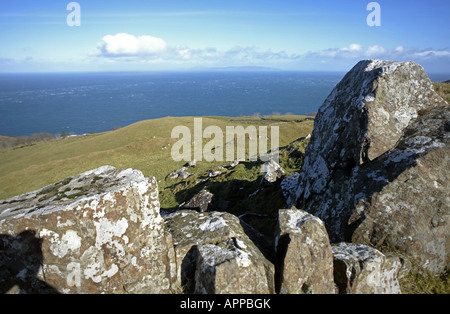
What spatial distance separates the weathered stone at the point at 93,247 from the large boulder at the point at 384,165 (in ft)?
19.7

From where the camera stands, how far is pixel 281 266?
18.3ft

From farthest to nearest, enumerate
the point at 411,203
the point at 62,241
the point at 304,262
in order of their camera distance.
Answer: the point at 411,203 < the point at 304,262 < the point at 62,241

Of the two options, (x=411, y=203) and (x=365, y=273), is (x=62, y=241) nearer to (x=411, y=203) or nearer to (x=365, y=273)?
(x=365, y=273)

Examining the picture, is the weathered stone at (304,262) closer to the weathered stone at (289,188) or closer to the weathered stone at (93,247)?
the weathered stone at (93,247)

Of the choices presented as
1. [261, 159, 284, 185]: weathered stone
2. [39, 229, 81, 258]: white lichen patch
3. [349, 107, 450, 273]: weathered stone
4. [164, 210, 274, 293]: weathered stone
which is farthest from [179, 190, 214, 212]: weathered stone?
[39, 229, 81, 258]: white lichen patch

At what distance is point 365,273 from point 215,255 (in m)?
3.47

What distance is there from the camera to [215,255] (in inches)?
223

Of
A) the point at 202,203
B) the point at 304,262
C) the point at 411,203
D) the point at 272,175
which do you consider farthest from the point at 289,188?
the point at 304,262

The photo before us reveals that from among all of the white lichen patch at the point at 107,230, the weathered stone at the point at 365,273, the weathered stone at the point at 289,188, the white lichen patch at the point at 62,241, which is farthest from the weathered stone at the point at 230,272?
the weathered stone at the point at 289,188

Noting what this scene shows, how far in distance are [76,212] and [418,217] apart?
9255 mm

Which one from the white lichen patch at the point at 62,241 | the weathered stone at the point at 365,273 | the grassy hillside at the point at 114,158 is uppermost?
the white lichen patch at the point at 62,241

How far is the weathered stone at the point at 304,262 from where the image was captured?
552 cm

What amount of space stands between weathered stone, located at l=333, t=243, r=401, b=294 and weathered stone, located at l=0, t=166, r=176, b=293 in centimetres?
403
